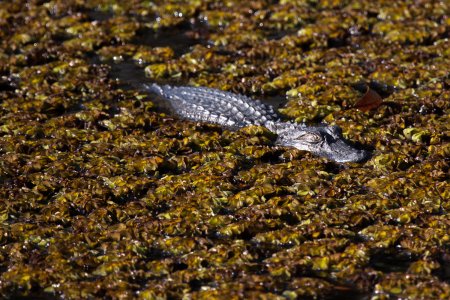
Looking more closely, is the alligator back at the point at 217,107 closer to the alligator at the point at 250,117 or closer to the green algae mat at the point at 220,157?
the alligator at the point at 250,117

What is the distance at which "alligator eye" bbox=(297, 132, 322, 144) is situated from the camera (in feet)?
21.5

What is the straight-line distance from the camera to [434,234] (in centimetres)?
530

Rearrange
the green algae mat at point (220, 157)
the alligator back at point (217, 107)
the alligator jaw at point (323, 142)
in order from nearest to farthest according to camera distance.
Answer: the green algae mat at point (220, 157)
the alligator jaw at point (323, 142)
the alligator back at point (217, 107)

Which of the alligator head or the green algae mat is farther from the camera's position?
the alligator head

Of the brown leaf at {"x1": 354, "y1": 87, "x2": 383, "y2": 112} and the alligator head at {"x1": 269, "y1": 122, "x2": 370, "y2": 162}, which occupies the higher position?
the brown leaf at {"x1": 354, "y1": 87, "x2": 383, "y2": 112}

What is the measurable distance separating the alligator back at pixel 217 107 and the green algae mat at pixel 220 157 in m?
0.18

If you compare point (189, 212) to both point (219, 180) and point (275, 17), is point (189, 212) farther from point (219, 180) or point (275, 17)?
point (275, 17)

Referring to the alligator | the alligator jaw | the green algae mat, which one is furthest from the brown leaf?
the alligator jaw

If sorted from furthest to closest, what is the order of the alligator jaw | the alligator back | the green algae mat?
1. the alligator back
2. the alligator jaw
3. the green algae mat

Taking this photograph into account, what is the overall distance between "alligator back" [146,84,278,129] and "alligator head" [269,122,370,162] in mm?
375

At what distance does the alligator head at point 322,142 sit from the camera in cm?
641

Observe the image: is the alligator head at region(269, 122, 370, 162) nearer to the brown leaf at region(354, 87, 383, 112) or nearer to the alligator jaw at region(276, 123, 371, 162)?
the alligator jaw at region(276, 123, 371, 162)

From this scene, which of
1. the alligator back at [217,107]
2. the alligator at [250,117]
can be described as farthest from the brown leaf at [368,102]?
the alligator back at [217,107]

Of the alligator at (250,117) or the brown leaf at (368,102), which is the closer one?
the alligator at (250,117)
